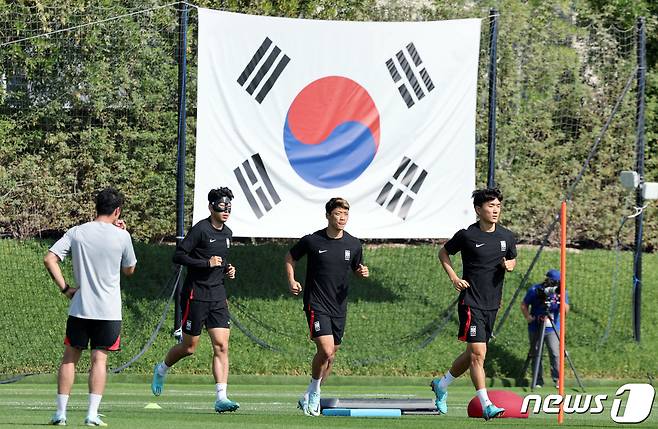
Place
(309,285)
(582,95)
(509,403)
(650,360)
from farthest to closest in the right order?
(582,95) → (650,360) → (309,285) → (509,403)

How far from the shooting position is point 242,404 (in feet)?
49.1

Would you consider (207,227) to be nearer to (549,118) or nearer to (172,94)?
(172,94)

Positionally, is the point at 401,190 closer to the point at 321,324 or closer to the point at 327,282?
the point at 327,282

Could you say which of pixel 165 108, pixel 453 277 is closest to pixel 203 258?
pixel 453 277

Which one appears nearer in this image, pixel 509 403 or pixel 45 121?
pixel 509 403

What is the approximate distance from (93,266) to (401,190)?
8633 millimetres

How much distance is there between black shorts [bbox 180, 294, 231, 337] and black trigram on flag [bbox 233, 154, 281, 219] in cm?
498

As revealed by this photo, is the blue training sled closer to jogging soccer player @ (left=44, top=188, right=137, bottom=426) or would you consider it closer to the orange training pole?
the orange training pole

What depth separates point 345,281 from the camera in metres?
13.7

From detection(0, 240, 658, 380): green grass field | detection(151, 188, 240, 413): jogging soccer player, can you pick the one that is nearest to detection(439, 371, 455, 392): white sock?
detection(151, 188, 240, 413): jogging soccer player

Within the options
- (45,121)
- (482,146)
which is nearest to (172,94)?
(45,121)

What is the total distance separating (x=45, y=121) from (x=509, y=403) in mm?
9333

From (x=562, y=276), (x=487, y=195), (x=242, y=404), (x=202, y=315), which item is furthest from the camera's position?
(x=242, y=404)

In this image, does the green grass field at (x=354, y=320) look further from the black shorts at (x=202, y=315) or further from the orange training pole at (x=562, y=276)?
the orange training pole at (x=562, y=276)
